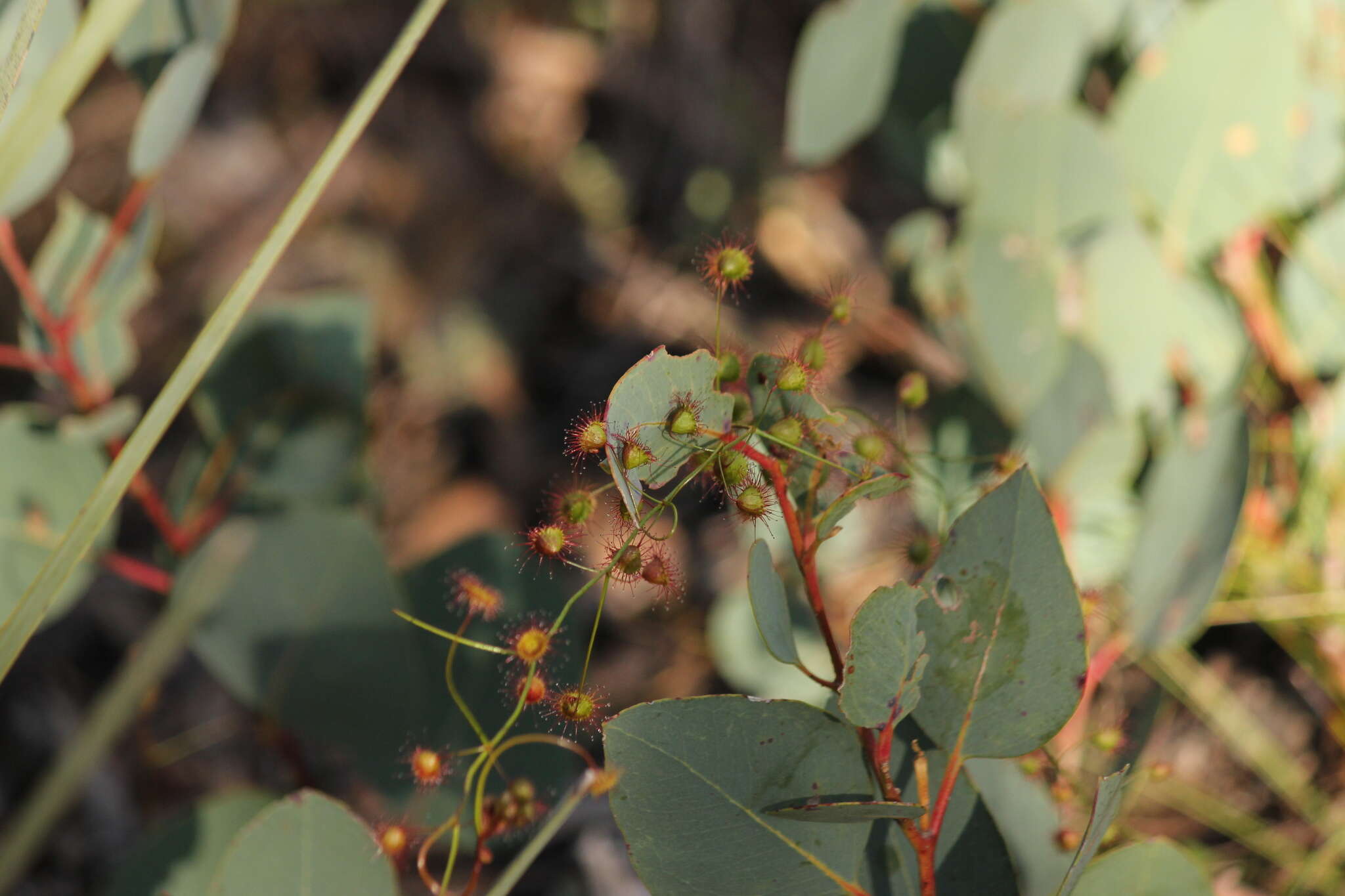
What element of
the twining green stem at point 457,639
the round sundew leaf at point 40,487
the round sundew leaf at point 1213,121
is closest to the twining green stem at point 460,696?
the twining green stem at point 457,639

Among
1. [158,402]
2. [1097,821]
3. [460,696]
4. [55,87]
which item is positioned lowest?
[460,696]

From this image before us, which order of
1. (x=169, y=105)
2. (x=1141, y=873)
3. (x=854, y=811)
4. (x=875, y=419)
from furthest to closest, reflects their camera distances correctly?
(x=169, y=105) → (x=875, y=419) → (x=1141, y=873) → (x=854, y=811)

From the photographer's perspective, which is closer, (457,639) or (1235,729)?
(457,639)

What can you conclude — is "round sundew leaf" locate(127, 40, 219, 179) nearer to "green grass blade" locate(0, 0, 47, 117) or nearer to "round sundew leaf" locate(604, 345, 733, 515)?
"green grass blade" locate(0, 0, 47, 117)

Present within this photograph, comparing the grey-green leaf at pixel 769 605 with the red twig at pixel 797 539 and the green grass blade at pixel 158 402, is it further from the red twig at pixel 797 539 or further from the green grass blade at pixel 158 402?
the green grass blade at pixel 158 402

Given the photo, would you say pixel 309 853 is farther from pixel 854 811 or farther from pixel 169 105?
pixel 169 105

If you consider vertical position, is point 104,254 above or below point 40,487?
above

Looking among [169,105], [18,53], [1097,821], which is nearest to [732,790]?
[1097,821]

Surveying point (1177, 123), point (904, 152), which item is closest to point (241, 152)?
point (904, 152)
